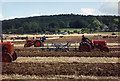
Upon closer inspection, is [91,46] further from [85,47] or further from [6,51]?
[6,51]

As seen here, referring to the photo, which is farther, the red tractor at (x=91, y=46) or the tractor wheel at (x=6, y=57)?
the red tractor at (x=91, y=46)

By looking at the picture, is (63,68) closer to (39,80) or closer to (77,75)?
(77,75)

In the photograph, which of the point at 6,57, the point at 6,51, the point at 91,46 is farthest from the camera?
the point at 91,46

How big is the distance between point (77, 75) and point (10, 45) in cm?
585

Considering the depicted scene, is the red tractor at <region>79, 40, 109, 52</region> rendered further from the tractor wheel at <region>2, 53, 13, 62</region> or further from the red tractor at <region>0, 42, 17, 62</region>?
the tractor wheel at <region>2, 53, 13, 62</region>

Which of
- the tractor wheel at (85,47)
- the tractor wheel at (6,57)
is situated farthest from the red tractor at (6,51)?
the tractor wheel at (85,47)

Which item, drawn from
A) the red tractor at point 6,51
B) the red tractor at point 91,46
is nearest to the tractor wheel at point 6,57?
the red tractor at point 6,51

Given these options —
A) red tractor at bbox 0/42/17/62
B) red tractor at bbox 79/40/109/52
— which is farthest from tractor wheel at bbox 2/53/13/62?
red tractor at bbox 79/40/109/52

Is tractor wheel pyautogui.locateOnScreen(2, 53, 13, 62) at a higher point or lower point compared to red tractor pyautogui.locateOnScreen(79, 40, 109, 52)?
lower

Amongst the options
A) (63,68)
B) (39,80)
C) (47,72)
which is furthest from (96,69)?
(39,80)

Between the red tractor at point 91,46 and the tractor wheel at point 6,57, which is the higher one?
the red tractor at point 91,46

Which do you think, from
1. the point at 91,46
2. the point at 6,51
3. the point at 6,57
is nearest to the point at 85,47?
the point at 91,46

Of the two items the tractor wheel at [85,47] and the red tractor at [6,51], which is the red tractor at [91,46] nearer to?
the tractor wheel at [85,47]

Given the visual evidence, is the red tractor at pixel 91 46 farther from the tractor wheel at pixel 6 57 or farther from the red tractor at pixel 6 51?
the tractor wheel at pixel 6 57
